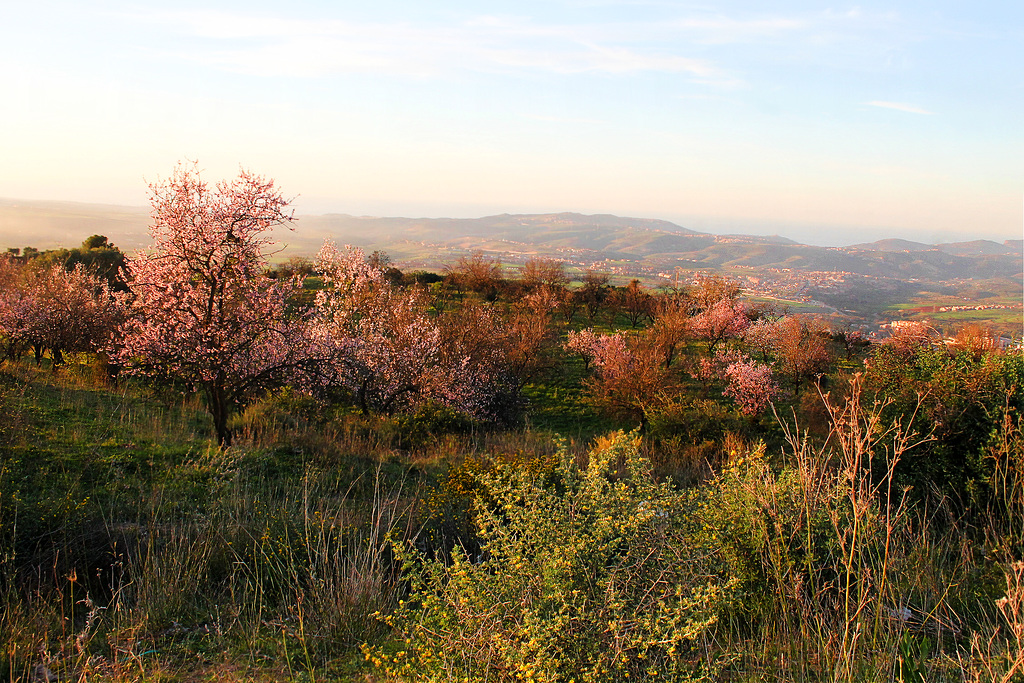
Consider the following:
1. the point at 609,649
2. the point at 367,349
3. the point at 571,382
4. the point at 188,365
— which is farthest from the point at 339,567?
the point at 571,382

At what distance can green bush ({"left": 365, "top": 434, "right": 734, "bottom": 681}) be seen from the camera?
258 cm

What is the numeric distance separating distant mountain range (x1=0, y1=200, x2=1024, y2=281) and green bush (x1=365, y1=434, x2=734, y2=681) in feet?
113

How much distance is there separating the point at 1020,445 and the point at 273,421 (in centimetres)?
1194

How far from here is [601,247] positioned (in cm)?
13788

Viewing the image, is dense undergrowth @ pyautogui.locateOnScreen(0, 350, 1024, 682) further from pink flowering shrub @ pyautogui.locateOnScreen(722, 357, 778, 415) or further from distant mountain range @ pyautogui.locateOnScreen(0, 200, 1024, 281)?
distant mountain range @ pyautogui.locateOnScreen(0, 200, 1024, 281)

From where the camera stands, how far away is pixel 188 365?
8.47m

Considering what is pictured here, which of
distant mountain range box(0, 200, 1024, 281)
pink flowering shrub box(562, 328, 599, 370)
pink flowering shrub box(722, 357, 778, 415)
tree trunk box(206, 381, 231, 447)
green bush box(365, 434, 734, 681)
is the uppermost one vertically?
distant mountain range box(0, 200, 1024, 281)

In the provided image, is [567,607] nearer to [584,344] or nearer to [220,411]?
[220,411]

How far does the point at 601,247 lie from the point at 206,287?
439 ft

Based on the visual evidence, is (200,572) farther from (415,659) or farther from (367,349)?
(367,349)

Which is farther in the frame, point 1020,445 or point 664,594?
point 1020,445

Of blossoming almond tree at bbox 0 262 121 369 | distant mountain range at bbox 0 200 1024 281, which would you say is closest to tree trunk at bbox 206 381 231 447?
blossoming almond tree at bbox 0 262 121 369

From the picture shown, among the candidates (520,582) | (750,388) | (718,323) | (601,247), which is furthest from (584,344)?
(601,247)

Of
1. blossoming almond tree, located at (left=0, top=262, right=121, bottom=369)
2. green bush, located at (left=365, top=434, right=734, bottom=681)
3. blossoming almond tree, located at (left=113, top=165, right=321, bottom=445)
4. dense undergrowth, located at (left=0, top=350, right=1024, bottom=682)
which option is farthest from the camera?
blossoming almond tree, located at (left=0, top=262, right=121, bottom=369)
